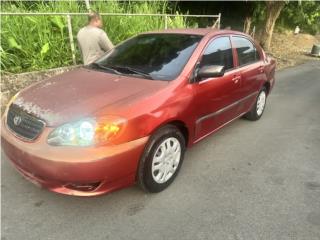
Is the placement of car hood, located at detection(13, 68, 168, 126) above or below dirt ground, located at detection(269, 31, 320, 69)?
above

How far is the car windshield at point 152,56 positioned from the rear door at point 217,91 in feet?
0.80

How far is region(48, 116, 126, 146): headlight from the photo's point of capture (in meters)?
2.76

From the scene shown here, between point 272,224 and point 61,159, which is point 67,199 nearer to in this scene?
point 61,159

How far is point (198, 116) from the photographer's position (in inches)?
150

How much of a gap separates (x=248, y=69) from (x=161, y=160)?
228 cm

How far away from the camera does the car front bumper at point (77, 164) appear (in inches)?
107

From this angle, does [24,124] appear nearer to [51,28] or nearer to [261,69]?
[261,69]

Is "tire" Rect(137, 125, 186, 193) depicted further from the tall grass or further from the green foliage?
the green foliage

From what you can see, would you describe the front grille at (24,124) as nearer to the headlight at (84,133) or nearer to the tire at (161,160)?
the headlight at (84,133)

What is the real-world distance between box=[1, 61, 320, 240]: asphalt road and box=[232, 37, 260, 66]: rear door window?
1.27 m


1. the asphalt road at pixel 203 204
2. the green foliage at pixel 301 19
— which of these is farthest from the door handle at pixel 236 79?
the green foliage at pixel 301 19

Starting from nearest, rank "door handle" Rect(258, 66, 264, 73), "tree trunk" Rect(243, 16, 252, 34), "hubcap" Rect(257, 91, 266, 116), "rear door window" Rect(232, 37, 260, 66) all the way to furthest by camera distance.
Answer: "rear door window" Rect(232, 37, 260, 66) < "door handle" Rect(258, 66, 264, 73) < "hubcap" Rect(257, 91, 266, 116) < "tree trunk" Rect(243, 16, 252, 34)

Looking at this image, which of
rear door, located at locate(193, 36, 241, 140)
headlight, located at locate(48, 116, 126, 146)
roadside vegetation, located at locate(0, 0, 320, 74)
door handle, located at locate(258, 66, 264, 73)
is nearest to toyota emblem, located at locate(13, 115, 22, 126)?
headlight, located at locate(48, 116, 126, 146)

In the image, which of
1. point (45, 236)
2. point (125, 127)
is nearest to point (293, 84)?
point (125, 127)
